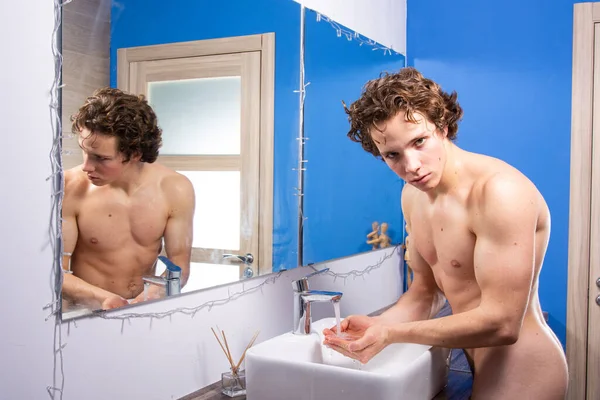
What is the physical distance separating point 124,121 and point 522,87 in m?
1.73

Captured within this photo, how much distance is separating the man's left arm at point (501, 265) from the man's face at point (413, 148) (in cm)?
13

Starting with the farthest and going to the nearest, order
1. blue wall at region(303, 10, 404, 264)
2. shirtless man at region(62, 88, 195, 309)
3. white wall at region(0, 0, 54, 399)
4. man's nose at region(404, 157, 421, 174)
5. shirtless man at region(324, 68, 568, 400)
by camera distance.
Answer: blue wall at region(303, 10, 404, 264) → man's nose at region(404, 157, 421, 174) → shirtless man at region(324, 68, 568, 400) → shirtless man at region(62, 88, 195, 309) → white wall at region(0, 0, 54, 399)

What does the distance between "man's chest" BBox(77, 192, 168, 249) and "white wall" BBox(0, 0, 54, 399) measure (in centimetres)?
10

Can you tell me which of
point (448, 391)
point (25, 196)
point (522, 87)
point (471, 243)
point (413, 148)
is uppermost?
point (522, 87)

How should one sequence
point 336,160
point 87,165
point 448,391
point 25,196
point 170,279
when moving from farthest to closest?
point 336,160, point 448,391, point 170,279, point 87,165, point 25,196

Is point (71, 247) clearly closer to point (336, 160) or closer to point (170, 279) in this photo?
point (170, 279)

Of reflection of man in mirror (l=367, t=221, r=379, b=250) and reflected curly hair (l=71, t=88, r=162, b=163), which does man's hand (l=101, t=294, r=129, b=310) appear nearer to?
reflected curly hair (l=71, t=88, r=162, b=163)

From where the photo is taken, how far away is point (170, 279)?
131 cm

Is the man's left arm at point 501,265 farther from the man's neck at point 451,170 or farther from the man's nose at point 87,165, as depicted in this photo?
the man's nose at point 87,165

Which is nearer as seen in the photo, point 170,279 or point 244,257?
point 170,279

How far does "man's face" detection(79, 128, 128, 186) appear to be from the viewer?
108cm

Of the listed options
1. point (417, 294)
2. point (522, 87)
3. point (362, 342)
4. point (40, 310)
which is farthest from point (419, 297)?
point (522, 87)

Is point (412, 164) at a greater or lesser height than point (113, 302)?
greater

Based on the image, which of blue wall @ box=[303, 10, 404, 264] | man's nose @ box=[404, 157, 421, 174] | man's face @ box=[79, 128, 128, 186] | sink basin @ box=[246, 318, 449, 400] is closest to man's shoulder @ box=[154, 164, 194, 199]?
man's face @ box=[79, 128, 128, 186]
